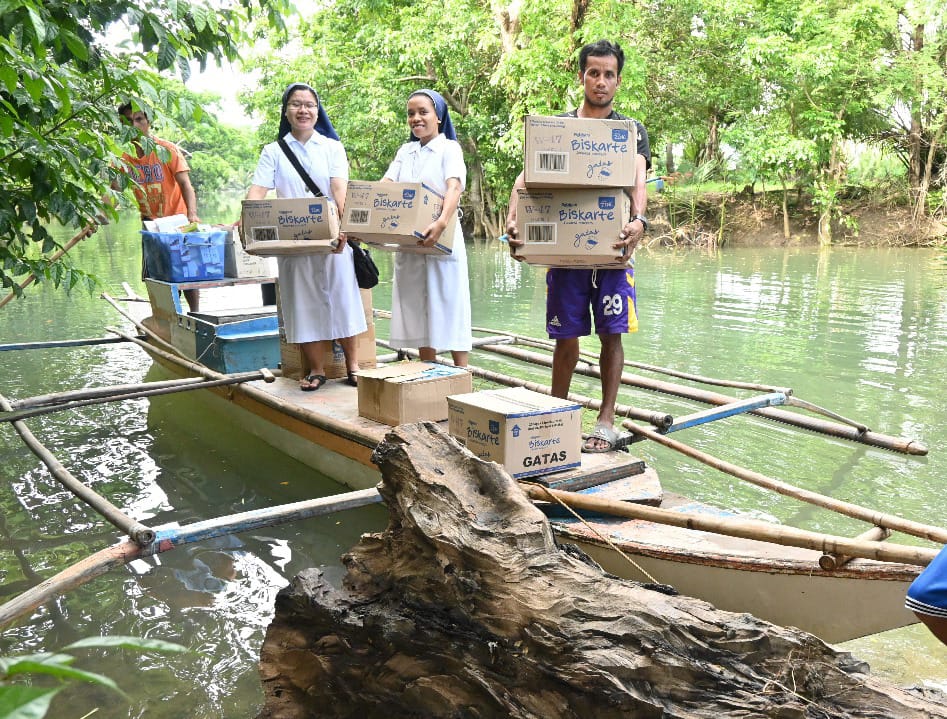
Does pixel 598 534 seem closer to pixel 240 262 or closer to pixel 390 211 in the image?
pixel 390 211

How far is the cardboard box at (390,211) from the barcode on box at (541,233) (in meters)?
0.89

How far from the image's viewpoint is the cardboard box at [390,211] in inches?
166

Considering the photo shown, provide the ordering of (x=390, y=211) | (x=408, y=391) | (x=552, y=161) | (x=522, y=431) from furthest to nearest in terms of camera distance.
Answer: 1. (x=390, y=211)
2. (x=408, y=391)
3. (x=552, y=161)
4. (x=522, y=431)

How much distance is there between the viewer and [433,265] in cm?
468

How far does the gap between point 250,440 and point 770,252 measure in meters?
14.7

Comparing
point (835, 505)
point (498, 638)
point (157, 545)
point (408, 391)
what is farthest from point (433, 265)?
point (498, 638)

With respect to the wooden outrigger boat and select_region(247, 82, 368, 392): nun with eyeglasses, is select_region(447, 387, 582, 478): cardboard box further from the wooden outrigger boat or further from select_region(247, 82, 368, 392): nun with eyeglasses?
select_region(247, 82, 368, 392): nun with eyeglasses

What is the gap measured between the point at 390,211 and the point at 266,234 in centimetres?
78

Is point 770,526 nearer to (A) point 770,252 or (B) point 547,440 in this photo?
(B) point 547,440

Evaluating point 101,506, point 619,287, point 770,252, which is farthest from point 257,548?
point 770,252

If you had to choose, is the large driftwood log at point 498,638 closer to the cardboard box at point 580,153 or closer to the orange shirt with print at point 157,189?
the cardboard box at point 580,153

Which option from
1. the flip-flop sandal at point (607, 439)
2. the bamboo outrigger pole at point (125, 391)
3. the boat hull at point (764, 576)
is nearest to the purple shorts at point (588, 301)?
the flip-flop sandal at point (607, 439)

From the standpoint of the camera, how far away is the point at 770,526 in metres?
2.37

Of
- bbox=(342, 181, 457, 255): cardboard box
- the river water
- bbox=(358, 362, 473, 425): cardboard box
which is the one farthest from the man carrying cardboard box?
the river water
